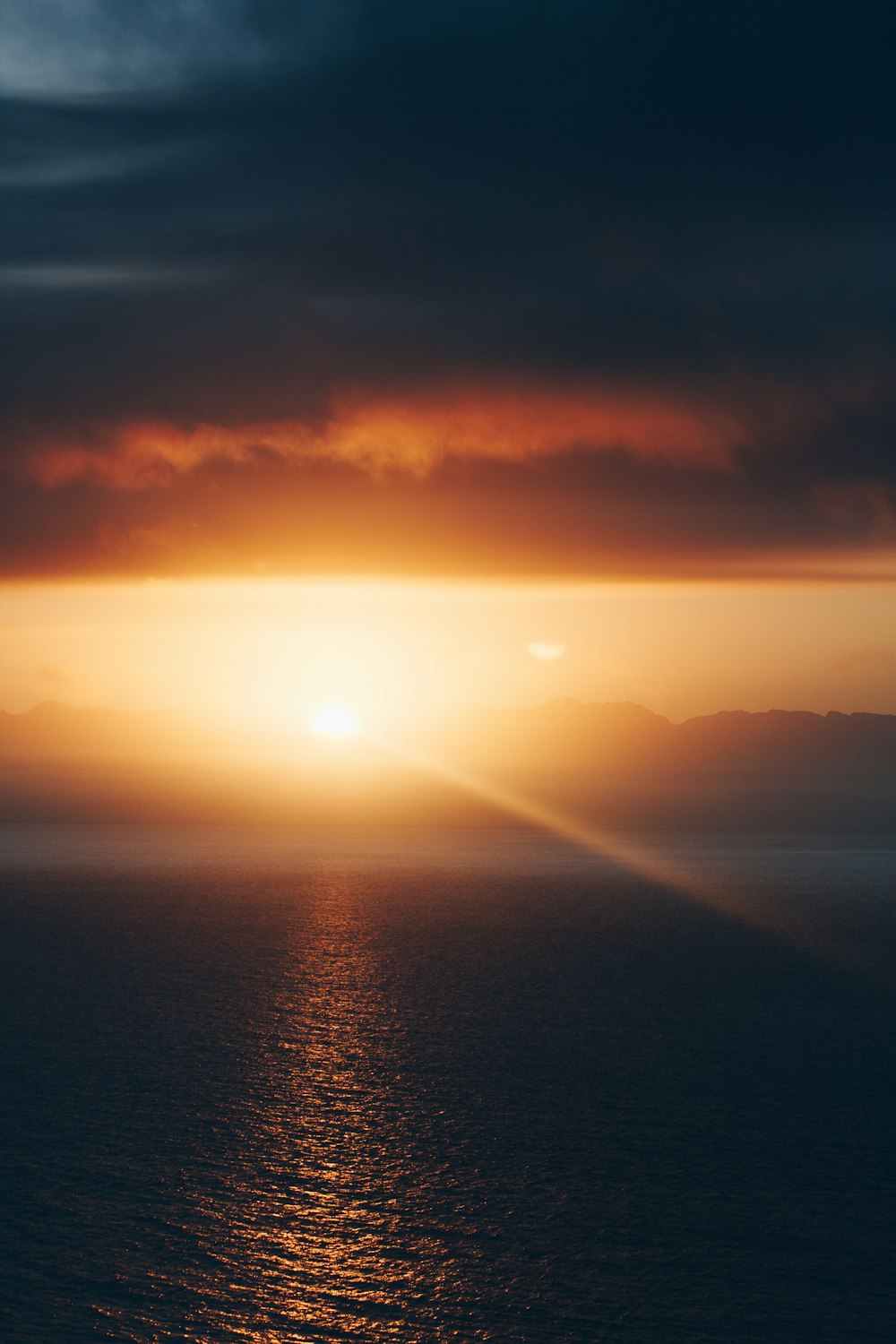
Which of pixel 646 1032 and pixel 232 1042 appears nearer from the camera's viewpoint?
pixel 232 1042

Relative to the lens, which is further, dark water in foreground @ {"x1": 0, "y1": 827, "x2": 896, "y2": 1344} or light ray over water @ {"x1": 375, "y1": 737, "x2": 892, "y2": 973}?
light ray over water @ {"x1": 375, "y1": 737, "x2": 892, "y2": 973}

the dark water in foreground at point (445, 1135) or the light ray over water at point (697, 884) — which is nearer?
the dark water in foreground at point (445, 1135)

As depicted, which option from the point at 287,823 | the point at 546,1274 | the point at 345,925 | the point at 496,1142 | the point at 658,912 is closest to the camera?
the point at 546,1274

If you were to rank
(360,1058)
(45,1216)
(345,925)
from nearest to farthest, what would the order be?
(45,1216) < (360,1058) < (345,925)

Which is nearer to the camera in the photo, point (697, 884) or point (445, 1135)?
point (445, 1135)

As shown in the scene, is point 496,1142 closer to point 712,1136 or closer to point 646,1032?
point 712,1136

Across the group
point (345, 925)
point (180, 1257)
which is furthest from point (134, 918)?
point (180, 1257)
